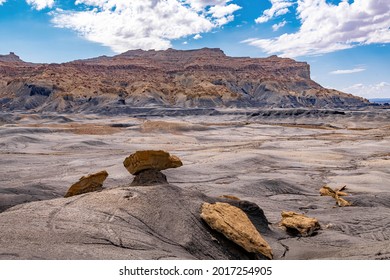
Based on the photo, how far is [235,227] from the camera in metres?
8.24

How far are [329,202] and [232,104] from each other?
3778 inches

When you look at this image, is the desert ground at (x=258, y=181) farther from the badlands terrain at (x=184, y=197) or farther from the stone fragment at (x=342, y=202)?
the stone fragment at (x=342, y=202)

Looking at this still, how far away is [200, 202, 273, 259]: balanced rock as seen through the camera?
804 centimetres

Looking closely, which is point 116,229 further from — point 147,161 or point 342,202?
point 342,202

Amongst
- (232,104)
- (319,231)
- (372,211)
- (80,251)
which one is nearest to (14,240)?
(80,251)

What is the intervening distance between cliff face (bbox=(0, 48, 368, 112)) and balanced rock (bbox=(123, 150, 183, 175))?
87869 mm

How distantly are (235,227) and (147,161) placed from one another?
3461mm

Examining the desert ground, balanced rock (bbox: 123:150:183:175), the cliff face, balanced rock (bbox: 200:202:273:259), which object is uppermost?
the cliff face

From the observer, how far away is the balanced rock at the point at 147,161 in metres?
10.6

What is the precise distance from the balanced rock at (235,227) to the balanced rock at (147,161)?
7.69 feet

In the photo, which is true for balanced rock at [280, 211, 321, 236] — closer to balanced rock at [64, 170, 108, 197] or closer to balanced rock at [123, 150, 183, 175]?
balanced rock at [123, 150, 183, 175]

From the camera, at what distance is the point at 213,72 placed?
163m

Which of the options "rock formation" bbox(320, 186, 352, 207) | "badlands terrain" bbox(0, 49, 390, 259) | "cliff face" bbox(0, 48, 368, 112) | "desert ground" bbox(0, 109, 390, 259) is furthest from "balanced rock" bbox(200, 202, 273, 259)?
"cliff face" bbox(0, 48, 368, 112)

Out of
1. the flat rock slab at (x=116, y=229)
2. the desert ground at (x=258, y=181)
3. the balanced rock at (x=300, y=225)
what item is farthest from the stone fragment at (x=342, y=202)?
the flat rock slab at (x=116, y=229)
